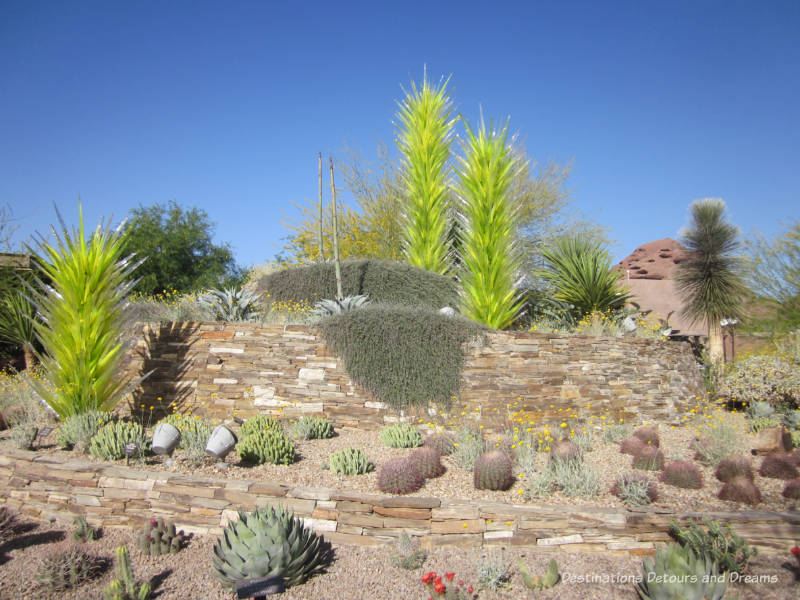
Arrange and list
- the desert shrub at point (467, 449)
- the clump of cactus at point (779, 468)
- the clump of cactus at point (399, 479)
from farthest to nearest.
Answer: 1. the desert shrub at point (467, 449)
2. the clump of cactus at point (779, 468)
3. the clump of cactus at point (399, 479)

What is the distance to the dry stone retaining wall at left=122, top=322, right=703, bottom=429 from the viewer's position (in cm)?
Result: 698

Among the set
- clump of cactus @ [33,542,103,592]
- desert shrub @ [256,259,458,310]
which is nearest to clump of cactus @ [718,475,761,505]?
clump of cactus @ [33,542,103,592]

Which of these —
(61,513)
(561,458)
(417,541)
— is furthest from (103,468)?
(561,458)

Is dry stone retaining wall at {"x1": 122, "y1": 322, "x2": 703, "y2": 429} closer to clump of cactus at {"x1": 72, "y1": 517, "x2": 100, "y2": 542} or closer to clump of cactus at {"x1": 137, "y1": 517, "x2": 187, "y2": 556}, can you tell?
clump of cactus at {"x1": 72, "y1": 517, "x2": 100, "y2": 542}

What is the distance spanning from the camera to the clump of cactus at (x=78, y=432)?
566cm

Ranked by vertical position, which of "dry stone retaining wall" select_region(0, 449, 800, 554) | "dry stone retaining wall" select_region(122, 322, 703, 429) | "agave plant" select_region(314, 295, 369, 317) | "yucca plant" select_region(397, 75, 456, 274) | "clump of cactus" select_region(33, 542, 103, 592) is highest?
"yucca plant" select_region(397, 75, 456, 274)

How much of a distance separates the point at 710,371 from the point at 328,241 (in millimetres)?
10376

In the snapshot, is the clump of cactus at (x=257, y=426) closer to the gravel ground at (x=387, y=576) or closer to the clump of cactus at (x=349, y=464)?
the clump of cactus at (x=349, y=464)

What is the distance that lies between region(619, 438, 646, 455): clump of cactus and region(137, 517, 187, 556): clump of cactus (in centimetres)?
468

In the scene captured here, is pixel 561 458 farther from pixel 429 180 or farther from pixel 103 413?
pixel 429 180

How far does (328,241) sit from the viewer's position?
15070 mm

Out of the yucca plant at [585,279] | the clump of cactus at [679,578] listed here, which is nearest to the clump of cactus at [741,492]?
the clump of cactus at [679,578]

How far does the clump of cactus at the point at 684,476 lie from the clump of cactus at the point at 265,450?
3.77 meters

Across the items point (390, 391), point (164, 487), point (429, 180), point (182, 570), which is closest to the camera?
point (182, 570)
